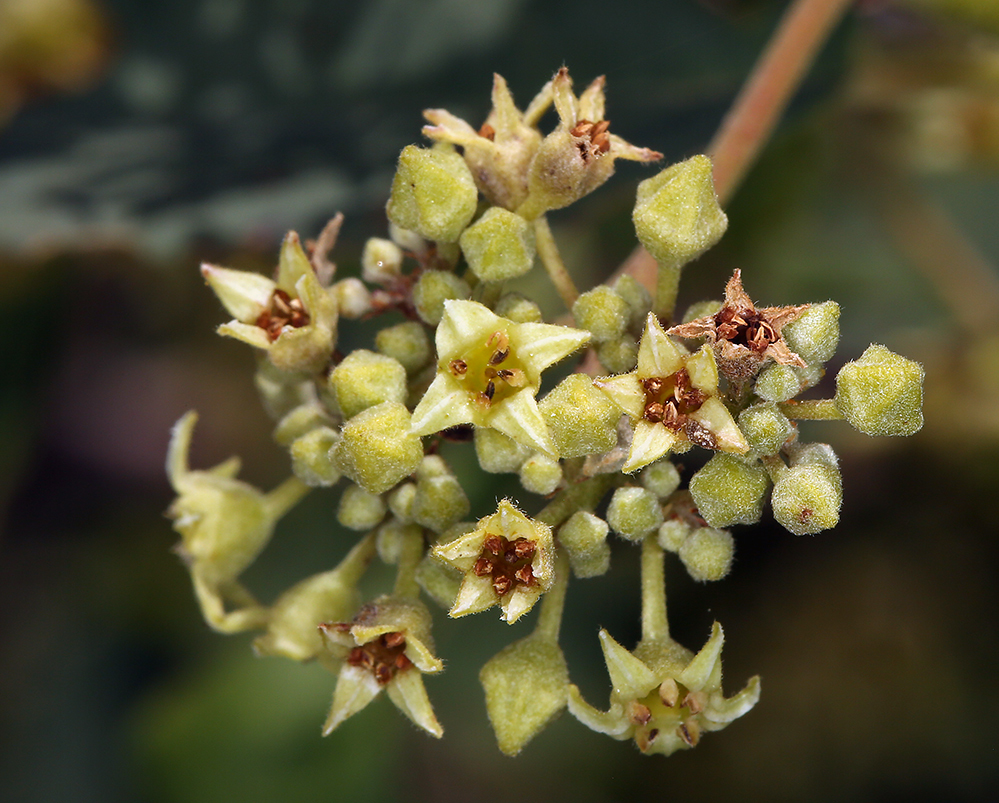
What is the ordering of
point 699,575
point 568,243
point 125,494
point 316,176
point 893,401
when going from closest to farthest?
point 893,401, point 699,575, point 316,176, point 568,243, point 125,494

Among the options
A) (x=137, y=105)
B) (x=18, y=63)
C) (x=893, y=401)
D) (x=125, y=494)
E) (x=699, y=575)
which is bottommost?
(x=125, y=494)

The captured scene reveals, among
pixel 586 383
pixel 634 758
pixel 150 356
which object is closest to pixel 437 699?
pixel 634 758

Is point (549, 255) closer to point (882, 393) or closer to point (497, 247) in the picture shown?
point (497, 247)

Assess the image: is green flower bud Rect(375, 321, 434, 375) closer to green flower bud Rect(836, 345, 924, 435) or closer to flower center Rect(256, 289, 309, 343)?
flower center Rect(256, 289, 309, 343)

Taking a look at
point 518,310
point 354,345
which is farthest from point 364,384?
point 354,345

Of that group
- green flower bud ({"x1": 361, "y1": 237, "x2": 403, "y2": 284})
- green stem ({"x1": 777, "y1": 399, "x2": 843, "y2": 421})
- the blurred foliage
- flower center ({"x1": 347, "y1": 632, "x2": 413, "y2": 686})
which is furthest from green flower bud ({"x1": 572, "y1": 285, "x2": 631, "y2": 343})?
the blurred foliage

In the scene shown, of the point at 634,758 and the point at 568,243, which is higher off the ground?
the point at 568,243

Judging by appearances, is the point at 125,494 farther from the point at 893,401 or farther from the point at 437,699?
the point at 893,401
